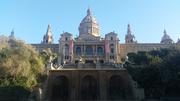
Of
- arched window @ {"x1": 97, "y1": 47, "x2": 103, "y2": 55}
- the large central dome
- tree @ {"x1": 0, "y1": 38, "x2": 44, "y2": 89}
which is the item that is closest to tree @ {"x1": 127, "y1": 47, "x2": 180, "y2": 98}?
tree @ {"x1": 0, "y1": 38, "x2": 44, "y2": 89}

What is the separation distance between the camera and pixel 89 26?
7544 centimetres

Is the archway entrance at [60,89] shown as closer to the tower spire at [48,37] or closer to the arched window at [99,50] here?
the arched window at [99,50]

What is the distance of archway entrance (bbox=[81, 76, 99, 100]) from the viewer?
35.7 meters

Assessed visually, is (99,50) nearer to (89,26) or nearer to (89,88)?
(89,26)

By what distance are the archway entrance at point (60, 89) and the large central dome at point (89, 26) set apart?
3647 centimetres

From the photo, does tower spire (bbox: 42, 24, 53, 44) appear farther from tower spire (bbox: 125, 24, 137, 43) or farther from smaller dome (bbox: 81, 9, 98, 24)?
tower spire (bbox: 125, 24, 137, 43)

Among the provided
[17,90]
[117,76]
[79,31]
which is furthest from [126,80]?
[79,31]

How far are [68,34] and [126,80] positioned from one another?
36670 mm

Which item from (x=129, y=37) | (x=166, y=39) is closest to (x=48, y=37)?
(x=129, y=37)

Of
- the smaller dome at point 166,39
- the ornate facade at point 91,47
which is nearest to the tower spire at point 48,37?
the ornate facade at point 91,47

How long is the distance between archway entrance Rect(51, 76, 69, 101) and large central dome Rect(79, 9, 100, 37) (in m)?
36.5

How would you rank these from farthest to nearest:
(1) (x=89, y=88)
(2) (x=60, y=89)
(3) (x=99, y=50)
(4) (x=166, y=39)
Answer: (4) (x=166, y=39), (3) (x=99, y=50), (1) (x=89, y=88), (2) (x=60, y=89)

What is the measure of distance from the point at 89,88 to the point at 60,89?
12.5 feet

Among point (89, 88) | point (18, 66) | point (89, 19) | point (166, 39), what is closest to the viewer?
point (18, 66)
